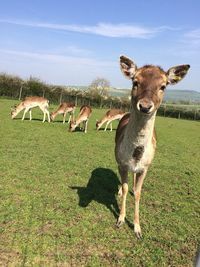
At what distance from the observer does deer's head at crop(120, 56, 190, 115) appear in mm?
4578

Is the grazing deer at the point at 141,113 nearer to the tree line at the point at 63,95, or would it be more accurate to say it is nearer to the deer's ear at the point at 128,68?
the deer's ear at the point at 128,68

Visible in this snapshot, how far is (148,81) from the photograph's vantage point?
4.88m

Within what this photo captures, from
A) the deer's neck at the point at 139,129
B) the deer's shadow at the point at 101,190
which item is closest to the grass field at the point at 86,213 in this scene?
the deer's shadow at the point at 101,190

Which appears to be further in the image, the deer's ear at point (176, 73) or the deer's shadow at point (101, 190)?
Answer: the deer's shadow at point (101, 190)

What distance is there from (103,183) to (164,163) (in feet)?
12.0

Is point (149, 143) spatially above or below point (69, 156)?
above

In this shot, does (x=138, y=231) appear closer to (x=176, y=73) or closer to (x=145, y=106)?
(x=145, y=106)

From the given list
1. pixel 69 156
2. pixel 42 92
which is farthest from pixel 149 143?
pixel 42 92

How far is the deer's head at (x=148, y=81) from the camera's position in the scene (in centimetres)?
458

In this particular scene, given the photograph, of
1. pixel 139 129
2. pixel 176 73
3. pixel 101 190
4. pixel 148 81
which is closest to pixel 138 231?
pixel 139 129

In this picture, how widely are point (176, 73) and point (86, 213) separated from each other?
106 inches

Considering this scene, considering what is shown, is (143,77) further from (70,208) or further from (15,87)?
(15,87)

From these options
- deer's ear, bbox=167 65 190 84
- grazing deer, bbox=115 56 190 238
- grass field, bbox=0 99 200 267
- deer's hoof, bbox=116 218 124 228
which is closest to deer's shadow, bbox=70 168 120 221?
grass field, bbox=0 99 200 267

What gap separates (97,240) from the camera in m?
5.25
